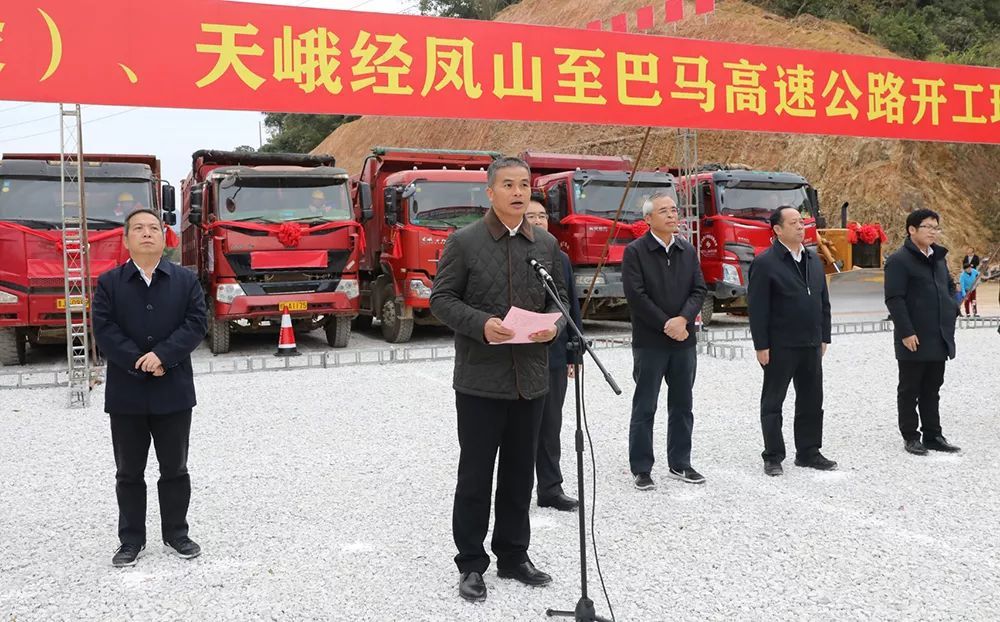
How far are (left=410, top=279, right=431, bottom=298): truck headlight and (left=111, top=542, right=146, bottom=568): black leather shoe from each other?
8.79 m

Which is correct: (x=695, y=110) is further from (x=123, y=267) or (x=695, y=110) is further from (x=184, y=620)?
(x=184, y=620)

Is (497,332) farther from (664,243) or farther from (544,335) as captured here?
(664,243)

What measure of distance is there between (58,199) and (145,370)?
871cm

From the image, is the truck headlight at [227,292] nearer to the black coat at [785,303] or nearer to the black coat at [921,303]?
the black coat at [785,303]

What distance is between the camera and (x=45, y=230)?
427 inches

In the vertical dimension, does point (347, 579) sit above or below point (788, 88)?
below

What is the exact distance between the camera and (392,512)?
4.58 metres

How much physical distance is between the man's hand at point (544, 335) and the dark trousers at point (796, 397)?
8.42ft

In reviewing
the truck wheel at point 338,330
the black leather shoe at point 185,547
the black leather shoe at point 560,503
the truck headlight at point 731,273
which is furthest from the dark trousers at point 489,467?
the truck headlight at point 731,273

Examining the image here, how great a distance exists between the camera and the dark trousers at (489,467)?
11.1ft

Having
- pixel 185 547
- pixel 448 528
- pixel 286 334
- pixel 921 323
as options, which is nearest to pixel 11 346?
pixel 286 334

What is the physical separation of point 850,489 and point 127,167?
33.8 ft

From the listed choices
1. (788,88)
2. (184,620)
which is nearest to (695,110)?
(788,88)

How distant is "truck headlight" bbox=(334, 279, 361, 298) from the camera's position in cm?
1210
